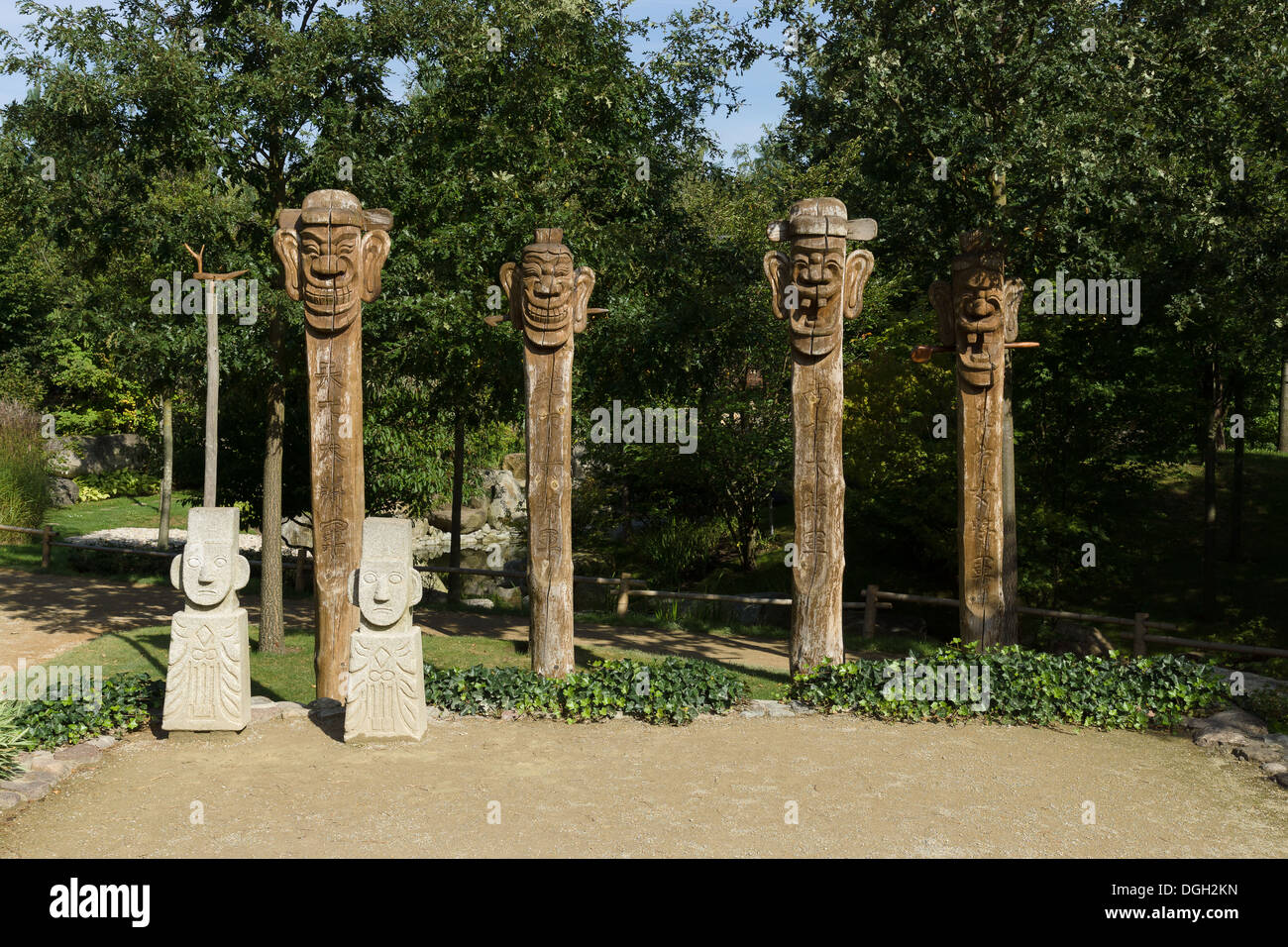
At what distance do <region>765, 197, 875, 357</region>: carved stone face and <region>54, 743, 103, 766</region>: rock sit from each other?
7.09m

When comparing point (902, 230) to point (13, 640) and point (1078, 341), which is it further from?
point (13, 640)

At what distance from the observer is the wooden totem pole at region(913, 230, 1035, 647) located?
11.1m

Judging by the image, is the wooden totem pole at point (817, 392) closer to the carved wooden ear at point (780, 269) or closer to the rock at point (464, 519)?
the carved wooden ear at point (780, 269)

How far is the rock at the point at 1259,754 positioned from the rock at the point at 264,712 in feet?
26.4

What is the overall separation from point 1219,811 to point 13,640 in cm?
1346

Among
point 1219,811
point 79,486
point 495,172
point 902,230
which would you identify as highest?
point 495,172

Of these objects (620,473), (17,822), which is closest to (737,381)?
(620,473)

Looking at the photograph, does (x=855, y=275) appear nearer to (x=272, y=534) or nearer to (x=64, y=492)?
(x=272, y=534)

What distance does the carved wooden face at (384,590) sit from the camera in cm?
876

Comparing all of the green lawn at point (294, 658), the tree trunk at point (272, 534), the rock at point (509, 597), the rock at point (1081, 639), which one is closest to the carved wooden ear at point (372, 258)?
the tree trunk at point (272, 534)

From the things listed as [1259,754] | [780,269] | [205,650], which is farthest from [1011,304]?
[205,650]

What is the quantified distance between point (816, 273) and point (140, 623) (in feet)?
34.4

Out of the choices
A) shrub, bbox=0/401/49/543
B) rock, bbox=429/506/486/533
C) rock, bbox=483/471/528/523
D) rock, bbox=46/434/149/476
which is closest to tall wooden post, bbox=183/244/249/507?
shrub, bbox=0/401/49/543

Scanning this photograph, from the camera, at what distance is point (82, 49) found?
12.0 meters
